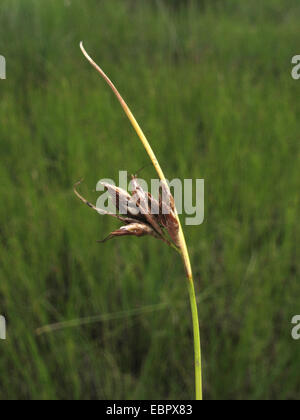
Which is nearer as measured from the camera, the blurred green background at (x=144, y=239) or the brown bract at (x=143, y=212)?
the brown bract at (x=143, y=212)

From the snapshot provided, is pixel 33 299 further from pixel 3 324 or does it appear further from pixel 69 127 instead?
pixel 69 127

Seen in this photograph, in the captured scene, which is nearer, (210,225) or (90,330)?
(90,330)

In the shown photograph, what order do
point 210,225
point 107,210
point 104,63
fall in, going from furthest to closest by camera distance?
point 104,63, point 210,225, point 107,210

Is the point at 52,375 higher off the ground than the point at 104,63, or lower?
lower

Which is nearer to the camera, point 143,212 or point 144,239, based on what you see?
point 143,212

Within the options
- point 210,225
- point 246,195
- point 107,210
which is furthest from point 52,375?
point 107,210

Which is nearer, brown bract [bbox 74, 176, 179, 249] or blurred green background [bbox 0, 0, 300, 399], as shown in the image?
brown bract [bbox 74, 176, 179, 249]

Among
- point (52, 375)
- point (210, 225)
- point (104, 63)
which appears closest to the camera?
point (52, 375)

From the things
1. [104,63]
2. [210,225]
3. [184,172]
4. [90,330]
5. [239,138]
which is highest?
[104,63]
